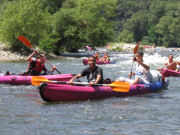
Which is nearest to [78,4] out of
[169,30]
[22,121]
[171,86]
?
[171,86]

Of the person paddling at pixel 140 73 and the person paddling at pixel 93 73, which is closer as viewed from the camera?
the person paddling at pixel 93 73

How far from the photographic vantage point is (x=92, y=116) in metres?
8.69

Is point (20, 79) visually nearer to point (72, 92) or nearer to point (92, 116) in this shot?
point (72, 92)

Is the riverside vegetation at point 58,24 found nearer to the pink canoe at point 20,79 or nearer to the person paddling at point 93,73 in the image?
the pink canoe at point 20,79

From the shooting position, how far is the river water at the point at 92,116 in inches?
296

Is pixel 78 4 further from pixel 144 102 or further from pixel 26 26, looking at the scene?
pixel 144 102

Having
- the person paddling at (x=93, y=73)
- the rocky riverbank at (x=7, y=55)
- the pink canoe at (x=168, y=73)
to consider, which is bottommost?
the rocky riverbank at (x=7, y=55)

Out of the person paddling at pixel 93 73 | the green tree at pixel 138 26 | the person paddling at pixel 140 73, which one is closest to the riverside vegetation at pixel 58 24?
the person paddling at pixel 140 73

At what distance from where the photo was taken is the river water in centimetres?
753

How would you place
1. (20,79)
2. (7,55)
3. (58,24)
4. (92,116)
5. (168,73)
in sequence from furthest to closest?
1. (58,24)
2. (7,55)
3. (168,73)
4. (20,79)
5. (92,116)

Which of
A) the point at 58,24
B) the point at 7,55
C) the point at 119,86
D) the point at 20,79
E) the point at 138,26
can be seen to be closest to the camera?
the point at 119,86

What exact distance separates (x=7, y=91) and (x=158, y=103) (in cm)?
455

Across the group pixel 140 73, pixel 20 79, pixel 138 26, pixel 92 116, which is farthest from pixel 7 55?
pixel 138 26

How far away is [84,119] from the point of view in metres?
8.39
